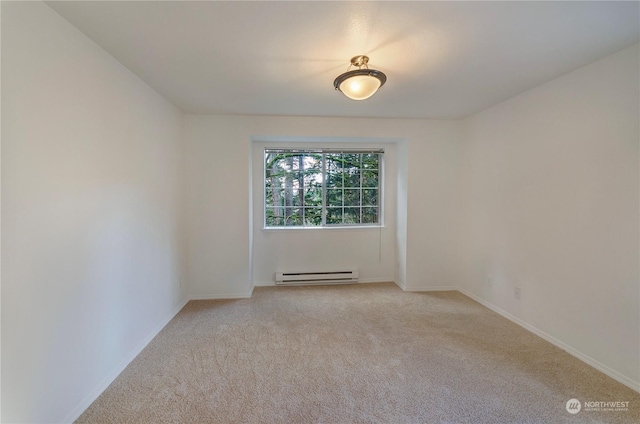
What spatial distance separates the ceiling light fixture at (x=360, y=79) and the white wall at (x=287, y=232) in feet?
Result: 4.67

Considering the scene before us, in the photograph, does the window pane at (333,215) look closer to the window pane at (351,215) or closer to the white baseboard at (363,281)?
the window pane at (351,215)

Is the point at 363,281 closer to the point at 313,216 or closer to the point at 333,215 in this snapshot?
the point at 333,215

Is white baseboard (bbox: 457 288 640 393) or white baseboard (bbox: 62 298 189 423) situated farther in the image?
white baseboard (bbox: 457 288 640 393)

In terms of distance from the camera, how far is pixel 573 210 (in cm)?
216

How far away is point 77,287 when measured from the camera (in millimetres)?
1586

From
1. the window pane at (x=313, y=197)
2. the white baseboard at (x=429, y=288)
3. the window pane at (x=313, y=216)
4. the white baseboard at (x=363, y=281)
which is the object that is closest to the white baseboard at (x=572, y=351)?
the white baseboard at (x=429, y=288)

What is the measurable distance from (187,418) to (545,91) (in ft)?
12.7

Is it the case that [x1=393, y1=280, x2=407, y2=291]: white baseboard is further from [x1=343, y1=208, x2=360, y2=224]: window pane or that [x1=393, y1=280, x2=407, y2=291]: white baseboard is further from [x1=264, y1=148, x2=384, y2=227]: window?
[x1=343, y1=208, x2=360, y2=224]: window pane

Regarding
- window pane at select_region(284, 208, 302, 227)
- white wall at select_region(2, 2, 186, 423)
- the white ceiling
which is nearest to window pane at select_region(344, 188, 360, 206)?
window pane at select_region(284, 208, 302, 227)

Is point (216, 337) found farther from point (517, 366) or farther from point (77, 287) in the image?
point (517, 366)

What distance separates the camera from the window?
3.96m

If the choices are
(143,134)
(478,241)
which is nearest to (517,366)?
(478,241)

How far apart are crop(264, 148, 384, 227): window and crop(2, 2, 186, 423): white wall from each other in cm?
182

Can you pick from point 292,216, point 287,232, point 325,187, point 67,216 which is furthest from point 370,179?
point 67,216
